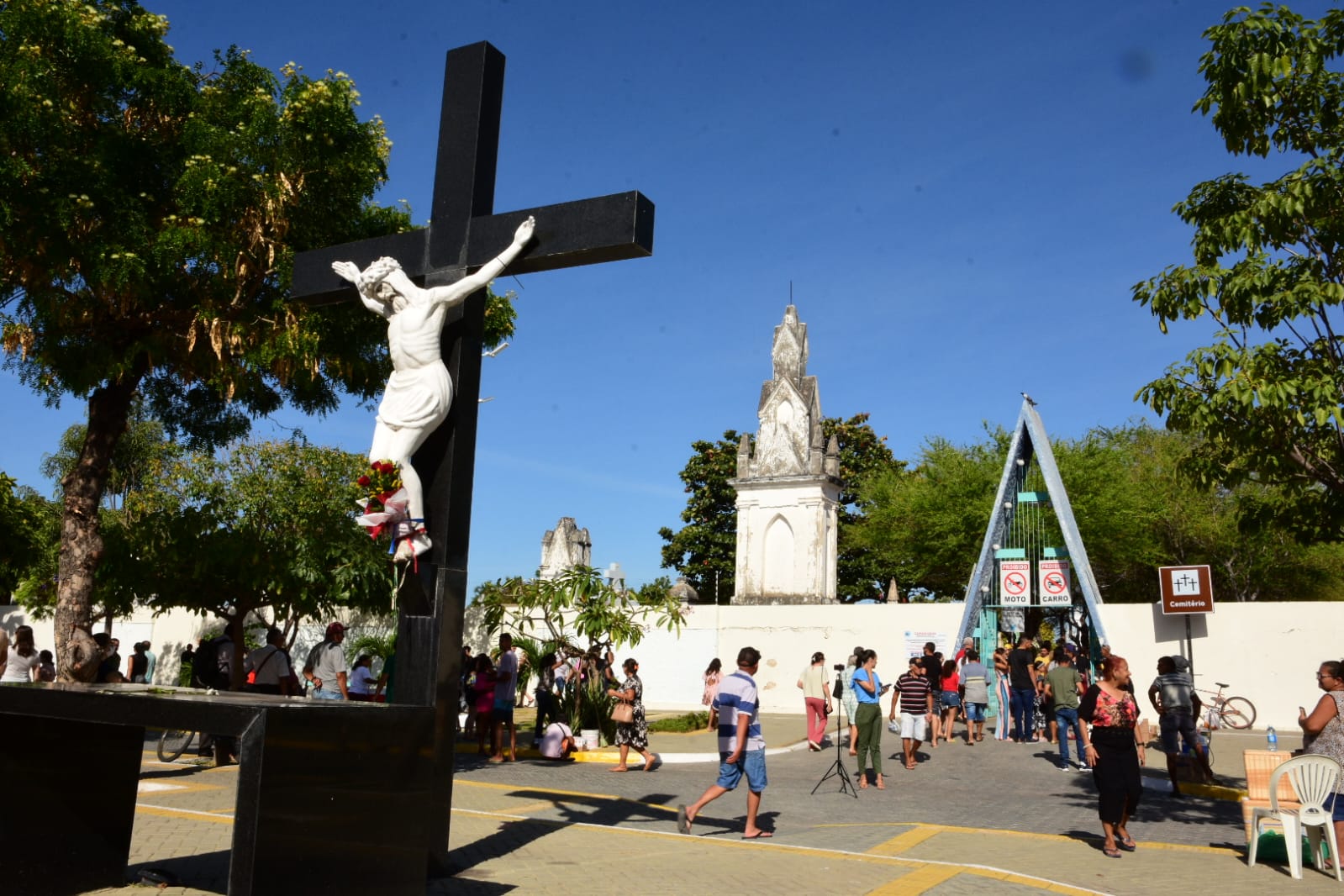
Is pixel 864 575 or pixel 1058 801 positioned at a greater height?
pixel 864 575

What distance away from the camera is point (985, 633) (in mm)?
24359

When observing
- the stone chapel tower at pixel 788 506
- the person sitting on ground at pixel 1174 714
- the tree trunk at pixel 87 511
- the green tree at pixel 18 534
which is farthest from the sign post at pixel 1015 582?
the green tree at pixel 18 534

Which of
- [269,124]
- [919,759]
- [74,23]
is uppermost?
[74,23]

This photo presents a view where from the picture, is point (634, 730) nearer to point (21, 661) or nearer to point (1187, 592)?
point (21, 661)

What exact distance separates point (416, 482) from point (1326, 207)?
7793 millimetres

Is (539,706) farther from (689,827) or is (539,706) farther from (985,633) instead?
(985,633)

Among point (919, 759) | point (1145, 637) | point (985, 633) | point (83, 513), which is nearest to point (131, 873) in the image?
point (83, 513)

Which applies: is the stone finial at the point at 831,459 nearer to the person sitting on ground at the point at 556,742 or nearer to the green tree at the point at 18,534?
the person sitting on ground at the point at 556,742

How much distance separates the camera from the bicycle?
2233cm

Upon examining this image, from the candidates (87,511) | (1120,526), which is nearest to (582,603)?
(87,511)

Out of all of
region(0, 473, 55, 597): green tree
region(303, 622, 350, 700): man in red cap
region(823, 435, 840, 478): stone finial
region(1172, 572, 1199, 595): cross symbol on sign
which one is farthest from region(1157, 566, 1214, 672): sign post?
region(0, 473, 55, 597): green tree

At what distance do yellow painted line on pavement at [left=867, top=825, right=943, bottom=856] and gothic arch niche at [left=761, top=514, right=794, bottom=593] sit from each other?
24.3 m

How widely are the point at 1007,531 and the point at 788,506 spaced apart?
986 cm

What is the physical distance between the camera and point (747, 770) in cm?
902
